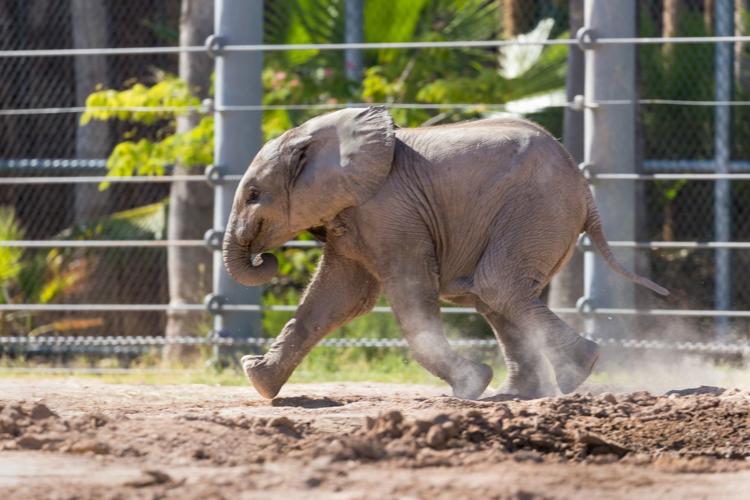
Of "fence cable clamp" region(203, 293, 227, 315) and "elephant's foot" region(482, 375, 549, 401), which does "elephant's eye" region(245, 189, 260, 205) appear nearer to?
"elephant's foot" region(482, 375, 549, 401)

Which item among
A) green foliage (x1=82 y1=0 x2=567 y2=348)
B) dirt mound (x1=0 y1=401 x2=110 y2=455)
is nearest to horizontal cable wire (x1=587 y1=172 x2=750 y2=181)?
green foliage (x1=82 y1=0 x2=567 y2=348)

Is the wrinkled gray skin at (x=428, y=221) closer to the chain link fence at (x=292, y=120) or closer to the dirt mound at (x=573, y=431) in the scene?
the dirt mound at (x=573, y=431)

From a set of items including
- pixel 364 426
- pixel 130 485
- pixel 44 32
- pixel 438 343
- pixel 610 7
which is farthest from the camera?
pixel 44 32

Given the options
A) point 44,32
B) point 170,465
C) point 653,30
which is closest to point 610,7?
point 653,30

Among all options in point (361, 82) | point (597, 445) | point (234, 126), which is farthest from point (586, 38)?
point (597, 445)

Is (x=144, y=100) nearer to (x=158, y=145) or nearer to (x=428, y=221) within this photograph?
(x=158, y=145)

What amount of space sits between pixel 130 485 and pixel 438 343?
8.40 feet

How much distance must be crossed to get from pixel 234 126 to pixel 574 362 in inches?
138

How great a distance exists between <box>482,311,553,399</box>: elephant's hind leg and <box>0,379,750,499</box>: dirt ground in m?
0.63

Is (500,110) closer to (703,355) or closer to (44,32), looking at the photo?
(703,355)

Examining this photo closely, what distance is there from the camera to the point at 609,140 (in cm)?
873

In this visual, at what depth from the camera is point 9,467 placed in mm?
4641

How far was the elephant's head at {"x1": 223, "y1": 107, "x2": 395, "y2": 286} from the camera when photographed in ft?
21.8

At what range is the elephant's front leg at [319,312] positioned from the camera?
689 centimetres
